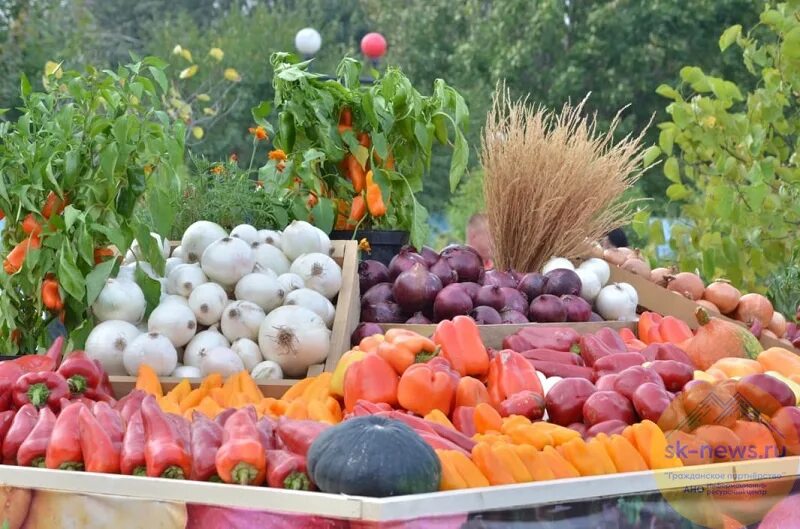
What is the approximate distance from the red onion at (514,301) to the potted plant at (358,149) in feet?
1.80

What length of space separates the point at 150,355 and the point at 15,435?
35.0 inches

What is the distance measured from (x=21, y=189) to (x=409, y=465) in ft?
6.99

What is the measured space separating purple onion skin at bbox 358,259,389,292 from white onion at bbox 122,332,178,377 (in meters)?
0.99

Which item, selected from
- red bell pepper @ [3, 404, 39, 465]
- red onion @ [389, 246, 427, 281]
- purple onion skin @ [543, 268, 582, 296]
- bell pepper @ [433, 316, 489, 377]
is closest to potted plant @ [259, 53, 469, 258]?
red onion @ [389, 246, 427, 281]

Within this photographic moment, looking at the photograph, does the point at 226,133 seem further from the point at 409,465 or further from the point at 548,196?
the point at 409,465

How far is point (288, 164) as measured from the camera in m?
5.00

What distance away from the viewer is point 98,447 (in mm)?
2826

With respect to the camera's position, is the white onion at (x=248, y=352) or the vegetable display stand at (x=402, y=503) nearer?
the vegetable display stand at (x=402, y=503)

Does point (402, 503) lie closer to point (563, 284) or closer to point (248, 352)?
point (248, 352)

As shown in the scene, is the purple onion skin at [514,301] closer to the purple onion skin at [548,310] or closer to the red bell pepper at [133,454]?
the purple onion skin at [548,310]

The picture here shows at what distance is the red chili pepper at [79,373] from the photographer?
3494 mm

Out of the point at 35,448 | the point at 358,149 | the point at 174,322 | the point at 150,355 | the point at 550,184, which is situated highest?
the point at 358,149

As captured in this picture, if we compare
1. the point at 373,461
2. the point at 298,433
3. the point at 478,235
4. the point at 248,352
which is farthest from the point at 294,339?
the point at 478,235

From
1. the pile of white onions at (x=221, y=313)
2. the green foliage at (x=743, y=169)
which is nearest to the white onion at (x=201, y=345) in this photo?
the pile of white onions at (x=221, y=313)
